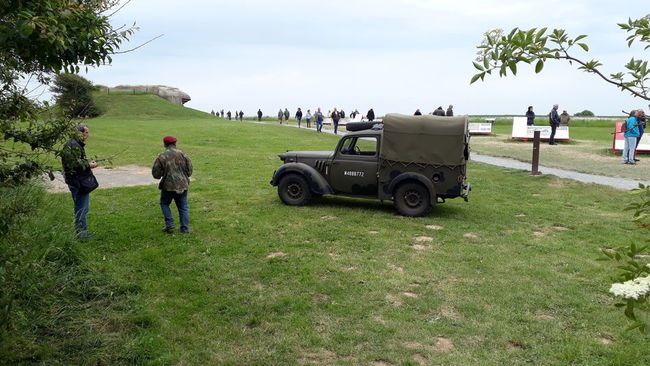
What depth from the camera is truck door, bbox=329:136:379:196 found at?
10789mm

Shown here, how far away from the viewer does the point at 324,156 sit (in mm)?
11219

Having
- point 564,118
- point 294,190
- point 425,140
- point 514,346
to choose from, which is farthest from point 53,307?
point 564,118

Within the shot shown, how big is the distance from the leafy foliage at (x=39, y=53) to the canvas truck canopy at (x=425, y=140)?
646 centimetres

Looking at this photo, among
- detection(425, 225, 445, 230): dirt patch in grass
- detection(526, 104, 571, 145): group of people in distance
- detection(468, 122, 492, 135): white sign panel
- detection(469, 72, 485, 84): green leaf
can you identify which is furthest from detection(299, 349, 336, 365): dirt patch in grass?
detection(468, 122, 492, 135): white sign panel

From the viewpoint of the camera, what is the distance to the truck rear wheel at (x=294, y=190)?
11203 millimetres

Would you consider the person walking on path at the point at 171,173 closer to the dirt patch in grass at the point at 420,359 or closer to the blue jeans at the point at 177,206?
the blue jeans at the point at 177,206

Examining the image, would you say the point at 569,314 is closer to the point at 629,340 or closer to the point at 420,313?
the point at 629,340

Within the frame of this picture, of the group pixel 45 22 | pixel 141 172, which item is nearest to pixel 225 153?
pixel 141 172

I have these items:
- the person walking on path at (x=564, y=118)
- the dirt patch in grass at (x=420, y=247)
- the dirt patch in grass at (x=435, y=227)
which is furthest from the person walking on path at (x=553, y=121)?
the dirt patch in grass at (x=420, y=247)

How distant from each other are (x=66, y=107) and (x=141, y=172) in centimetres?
1257

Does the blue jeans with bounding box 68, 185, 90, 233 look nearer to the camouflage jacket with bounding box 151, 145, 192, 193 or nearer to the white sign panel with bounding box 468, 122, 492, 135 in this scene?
the camouflage jacket with bounding box 151, 145, 192, 193

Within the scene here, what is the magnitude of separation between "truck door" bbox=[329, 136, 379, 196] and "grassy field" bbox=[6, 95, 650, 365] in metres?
0.55

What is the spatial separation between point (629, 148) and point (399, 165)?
41.9 ft

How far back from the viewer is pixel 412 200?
34.7ft
